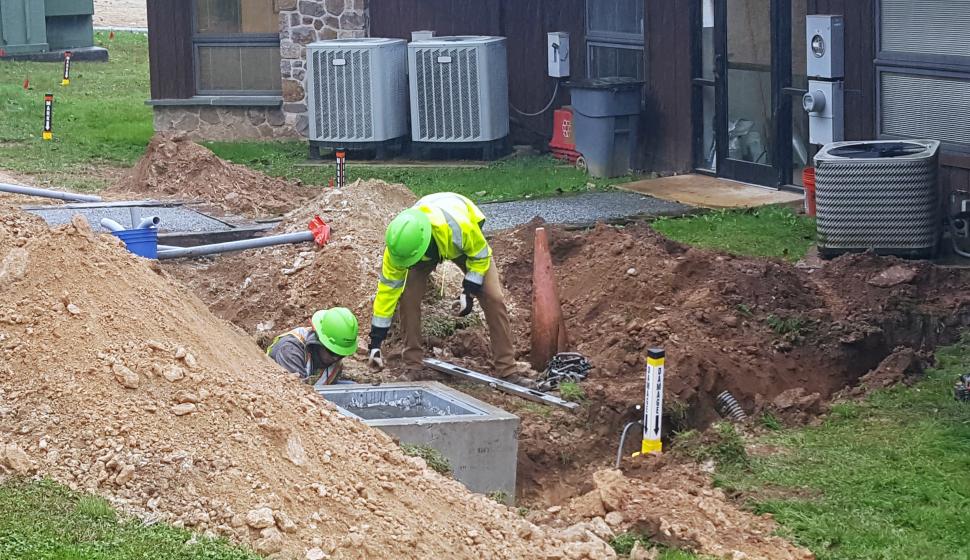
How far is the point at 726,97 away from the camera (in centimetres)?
1655

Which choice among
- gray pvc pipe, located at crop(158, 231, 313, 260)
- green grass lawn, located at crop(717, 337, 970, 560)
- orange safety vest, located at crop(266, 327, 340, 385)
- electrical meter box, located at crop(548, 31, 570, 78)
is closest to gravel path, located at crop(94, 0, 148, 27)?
electrical meter box, located at crop(548, 31, 570, 78)

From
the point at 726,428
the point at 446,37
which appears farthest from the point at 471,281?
the point at 446,37

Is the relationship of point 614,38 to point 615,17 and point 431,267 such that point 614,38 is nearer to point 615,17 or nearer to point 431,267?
point 615,17

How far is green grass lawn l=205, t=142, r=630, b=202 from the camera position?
17.2 m

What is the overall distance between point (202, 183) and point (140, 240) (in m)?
5.87

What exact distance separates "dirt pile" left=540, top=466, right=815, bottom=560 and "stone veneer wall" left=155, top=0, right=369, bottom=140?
46.6ft

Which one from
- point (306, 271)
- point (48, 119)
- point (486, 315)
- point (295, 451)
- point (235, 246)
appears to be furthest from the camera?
point (48, 119)

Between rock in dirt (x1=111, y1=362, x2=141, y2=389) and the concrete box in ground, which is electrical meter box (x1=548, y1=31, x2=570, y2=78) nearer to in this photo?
the concrete box in ground

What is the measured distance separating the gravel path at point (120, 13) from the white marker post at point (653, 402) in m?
34.9

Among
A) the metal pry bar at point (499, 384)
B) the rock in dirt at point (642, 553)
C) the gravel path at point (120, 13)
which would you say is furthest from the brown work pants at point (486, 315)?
the gravel path at point (120, 13)

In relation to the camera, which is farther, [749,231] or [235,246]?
[749,231]

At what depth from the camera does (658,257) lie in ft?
39.3

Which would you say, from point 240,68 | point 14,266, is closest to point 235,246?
point 14,266

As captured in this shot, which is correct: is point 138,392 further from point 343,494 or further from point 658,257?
point 658,257
